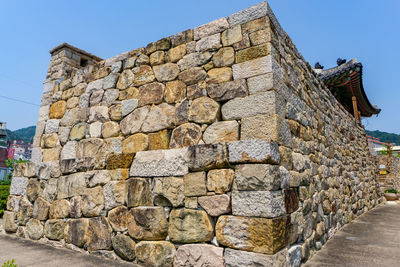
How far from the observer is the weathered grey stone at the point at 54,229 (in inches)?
123

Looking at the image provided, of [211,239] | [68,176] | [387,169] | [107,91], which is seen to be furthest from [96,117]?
[387,169]

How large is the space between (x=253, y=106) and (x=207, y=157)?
1.88 ft

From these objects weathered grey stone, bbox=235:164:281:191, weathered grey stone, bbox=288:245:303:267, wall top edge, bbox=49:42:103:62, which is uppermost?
wall top edge, bbox=49:42:103:62

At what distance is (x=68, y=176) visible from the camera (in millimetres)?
3189

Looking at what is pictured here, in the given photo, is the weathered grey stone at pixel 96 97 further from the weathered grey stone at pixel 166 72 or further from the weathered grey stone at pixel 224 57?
the weathered grey stone at pixel 224 57

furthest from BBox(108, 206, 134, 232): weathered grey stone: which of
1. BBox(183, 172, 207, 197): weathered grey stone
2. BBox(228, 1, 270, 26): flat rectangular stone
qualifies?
BBox(228, 1, 270, 26): flat rectangular stone

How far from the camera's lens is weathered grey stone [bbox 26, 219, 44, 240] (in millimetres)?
3301

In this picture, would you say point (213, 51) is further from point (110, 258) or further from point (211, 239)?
point (110, 258)

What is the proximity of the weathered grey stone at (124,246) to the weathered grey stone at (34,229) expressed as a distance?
127cm

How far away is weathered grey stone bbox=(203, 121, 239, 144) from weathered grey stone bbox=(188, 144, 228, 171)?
11 centimetres

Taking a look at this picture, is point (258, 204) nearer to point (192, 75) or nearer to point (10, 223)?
point (192, 75)

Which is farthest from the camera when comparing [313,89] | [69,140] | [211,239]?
[313,89]

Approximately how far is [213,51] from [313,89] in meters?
1.79

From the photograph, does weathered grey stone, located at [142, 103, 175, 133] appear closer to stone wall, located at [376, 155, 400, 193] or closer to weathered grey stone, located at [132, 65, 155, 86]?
weathered grey stone, located at [132, 65, 155, 86]
